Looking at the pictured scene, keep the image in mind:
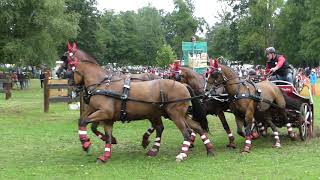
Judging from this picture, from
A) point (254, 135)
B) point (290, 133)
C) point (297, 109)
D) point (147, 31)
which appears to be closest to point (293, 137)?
point (290, 133)

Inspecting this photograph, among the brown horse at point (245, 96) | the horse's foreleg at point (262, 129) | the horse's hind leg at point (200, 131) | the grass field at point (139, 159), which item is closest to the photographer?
the grass field at point (139, 159)

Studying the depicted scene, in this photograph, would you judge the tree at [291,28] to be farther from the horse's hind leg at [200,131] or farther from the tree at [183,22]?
the horse's hind leg at [200,131]

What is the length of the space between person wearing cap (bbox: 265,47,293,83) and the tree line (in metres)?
26.5

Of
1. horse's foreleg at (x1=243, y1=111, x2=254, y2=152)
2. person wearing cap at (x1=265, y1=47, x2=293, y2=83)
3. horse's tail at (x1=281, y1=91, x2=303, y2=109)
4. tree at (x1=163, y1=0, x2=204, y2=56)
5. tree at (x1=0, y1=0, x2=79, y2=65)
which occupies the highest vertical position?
tree at (x1=163, y1=0, x2=204, y2=56)

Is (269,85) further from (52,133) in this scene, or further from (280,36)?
(280,36)

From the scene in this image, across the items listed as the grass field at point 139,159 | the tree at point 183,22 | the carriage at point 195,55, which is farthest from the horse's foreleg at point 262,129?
the tree at point 183,22

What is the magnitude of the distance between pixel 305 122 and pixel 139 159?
509cm

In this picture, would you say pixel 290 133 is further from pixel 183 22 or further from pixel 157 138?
pixel 183 22

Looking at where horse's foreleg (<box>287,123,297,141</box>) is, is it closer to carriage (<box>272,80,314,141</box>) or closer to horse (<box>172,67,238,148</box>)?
carriage (<box>272,80,314,141</box>)

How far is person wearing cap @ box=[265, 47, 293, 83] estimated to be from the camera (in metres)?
14.0

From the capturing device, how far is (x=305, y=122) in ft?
44.7

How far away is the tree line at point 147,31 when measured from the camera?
3994 centimetres

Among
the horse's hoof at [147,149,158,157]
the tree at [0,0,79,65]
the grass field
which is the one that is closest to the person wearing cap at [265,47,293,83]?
the grass field

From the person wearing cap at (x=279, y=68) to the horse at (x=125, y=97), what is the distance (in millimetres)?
3881
